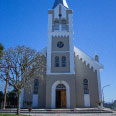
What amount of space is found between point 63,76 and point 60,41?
6145 mm

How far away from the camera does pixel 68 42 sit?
25.8m

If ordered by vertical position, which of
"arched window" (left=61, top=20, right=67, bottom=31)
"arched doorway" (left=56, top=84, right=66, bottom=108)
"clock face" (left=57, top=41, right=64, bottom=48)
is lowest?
"arched doorway" (left=56, top=84, right=66, bottom=108)

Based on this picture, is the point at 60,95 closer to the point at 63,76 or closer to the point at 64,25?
the point at 63,76

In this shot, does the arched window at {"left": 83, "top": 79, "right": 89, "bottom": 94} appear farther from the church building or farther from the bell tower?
the bell tower

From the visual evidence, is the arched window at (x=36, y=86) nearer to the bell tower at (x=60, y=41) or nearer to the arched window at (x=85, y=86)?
the bell tower at (x=60, y=41)

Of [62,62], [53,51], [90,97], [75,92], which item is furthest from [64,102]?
[53,51]

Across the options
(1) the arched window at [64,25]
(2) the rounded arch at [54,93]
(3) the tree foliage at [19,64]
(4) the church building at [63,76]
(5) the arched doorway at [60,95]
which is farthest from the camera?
(1) the arched window at [64,25]

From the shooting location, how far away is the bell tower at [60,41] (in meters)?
24.2

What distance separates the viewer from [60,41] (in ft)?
85.1

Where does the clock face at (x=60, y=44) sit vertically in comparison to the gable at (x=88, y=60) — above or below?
above

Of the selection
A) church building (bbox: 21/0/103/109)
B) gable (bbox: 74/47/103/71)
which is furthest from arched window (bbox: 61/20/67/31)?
gable (bbox: 74/47/103/71)

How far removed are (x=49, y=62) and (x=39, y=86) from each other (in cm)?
419

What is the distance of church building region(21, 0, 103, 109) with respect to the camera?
2322 cm

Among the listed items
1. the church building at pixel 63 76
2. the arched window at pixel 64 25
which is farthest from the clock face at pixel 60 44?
the arched window at pixel 64 25
